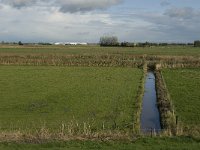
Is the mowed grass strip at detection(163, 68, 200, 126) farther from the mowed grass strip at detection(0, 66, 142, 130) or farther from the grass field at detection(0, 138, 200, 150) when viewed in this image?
the grass field at detection(0, 138, 200, 150)

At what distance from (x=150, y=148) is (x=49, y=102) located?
14.6 meters

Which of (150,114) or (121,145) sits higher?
(121,145)

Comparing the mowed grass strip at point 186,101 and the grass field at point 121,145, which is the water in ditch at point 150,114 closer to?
the mowed grass strip at point 186,101

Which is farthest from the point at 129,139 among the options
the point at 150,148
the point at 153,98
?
the point at 153,98

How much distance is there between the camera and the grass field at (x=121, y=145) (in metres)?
11.9

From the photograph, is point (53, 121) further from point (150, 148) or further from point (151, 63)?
point (151, 63)

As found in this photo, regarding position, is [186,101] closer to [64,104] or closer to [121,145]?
[64,104]

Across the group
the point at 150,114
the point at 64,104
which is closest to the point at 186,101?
the point at 150,114

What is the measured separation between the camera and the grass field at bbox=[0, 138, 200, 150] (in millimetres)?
11906

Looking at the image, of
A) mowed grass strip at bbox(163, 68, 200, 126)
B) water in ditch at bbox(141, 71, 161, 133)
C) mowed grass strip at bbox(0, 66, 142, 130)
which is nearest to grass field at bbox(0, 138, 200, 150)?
water in ditch at bbox(141, 71, 161, 133)

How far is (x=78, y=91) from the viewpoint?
3161cm

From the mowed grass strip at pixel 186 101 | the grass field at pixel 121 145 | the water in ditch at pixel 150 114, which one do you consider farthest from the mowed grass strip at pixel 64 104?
the grass field at pixel 121 145

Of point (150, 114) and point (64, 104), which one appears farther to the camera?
point (64, 104)

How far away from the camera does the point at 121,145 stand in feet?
40.2
